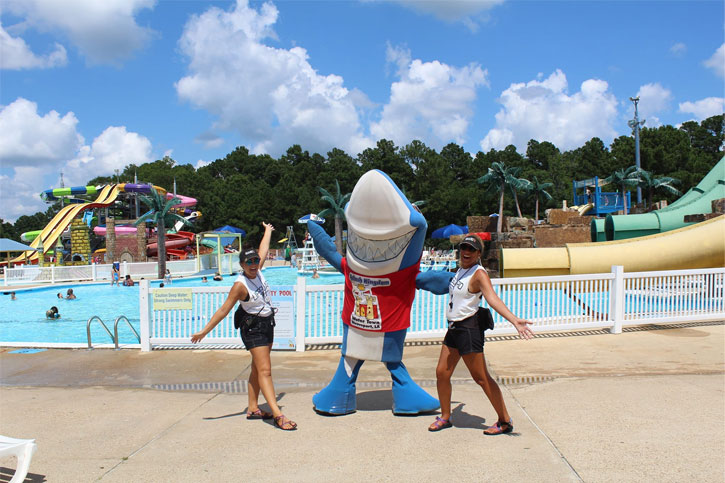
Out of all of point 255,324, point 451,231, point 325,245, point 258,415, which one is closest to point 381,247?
point 325,245

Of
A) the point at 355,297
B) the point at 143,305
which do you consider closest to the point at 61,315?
the point at 143,305

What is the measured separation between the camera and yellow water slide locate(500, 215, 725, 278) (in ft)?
37.3

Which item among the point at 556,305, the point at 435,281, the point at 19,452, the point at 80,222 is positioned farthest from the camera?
the point at 80,222

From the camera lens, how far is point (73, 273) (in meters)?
22.4

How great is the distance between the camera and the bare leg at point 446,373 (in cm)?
394

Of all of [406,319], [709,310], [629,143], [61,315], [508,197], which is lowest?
[61,315]

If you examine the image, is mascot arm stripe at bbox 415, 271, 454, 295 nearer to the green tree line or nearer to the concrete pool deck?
the concrete pool deck

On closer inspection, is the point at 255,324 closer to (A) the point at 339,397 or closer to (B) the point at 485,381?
(A) the point at 339,397

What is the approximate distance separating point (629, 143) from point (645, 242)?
39.3 m

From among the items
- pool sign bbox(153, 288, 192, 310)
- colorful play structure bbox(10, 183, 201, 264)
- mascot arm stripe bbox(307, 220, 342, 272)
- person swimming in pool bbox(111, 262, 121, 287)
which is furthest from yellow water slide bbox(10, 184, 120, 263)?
mascot arm stripe bbox(307, 220, 342, 272)

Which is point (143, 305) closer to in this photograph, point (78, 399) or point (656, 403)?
point (78, 399)

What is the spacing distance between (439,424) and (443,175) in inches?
1889

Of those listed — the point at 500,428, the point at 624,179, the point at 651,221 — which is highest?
the point at 624,179

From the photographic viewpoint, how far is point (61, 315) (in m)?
14.6
